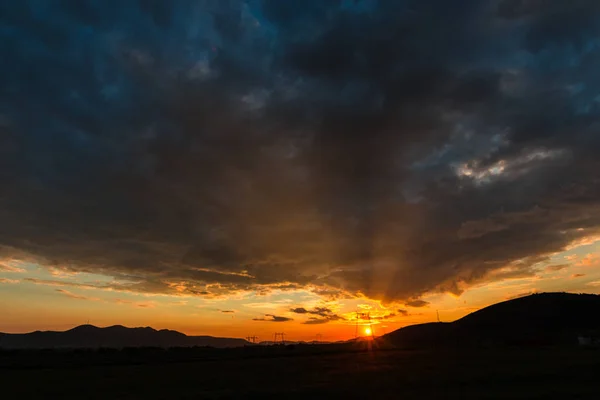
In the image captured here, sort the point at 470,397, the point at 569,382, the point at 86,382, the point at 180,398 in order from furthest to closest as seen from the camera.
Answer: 1. the point at 86,382
2. the point at 569,382
3. the point at 180,398
4. the point at 470,397

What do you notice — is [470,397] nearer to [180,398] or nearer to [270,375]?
[180,398]

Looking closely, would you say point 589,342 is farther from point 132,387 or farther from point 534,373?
point 132,387

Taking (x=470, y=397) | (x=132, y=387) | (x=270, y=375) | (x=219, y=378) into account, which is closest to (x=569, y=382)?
(x=470, y=397)

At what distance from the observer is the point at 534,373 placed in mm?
56281

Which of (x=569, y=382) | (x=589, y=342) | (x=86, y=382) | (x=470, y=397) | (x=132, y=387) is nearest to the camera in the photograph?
(x=470, y=397)

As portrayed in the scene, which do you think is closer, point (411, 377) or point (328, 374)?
point (411, 377)

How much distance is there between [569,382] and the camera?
155 feet

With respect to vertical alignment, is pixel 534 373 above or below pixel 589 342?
below

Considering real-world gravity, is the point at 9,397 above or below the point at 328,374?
below

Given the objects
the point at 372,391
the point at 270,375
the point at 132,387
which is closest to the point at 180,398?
the point at 132,387

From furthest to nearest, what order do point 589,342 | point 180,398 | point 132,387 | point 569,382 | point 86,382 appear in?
1. point 589,342
2. point 86,382
3. point 132,387
4. point 569,382
5. point 180,398

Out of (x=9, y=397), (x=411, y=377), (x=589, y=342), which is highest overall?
(x=589, y=342)

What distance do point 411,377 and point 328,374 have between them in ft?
41.0

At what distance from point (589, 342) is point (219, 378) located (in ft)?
458
